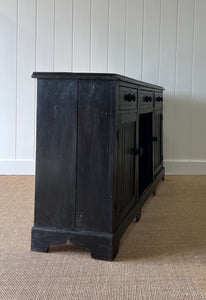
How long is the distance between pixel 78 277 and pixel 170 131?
8.48 ft

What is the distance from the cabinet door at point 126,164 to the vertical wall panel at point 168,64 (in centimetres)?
172

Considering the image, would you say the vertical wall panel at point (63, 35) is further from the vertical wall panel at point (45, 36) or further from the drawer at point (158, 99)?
the drawer at point (158, 99)

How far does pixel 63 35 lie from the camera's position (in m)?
3.95

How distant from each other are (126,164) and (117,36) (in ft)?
6.87

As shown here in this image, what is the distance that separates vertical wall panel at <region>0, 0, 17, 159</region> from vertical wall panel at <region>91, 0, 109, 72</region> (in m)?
0.73

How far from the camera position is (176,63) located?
13.2ft

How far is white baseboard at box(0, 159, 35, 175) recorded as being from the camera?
157 inches

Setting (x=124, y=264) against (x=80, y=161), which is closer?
(x=124, y=264)

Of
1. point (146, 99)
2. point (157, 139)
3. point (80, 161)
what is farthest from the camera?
point (157, 139)

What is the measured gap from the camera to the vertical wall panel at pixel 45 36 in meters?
3.93

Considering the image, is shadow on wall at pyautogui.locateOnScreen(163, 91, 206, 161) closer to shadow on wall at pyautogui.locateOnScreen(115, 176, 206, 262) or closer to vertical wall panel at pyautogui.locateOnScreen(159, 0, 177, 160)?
vertical wall panel at pyautogui.locateOnScreen(159, 0, 177, 160)

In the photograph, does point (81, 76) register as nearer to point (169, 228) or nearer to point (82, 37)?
point (169, 228)

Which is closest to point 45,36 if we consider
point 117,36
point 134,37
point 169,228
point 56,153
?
point 117,36

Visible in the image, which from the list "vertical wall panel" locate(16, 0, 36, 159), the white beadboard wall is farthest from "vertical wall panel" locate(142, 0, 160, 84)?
"vertical wall panel" locate(16, 0, 36, 159)
